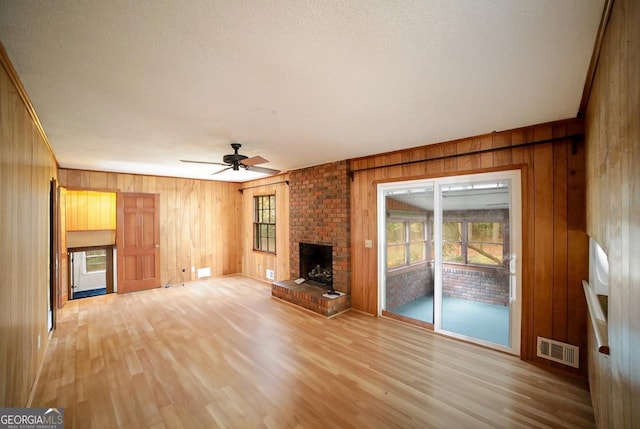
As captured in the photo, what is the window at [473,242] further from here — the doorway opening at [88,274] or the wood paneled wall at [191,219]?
the doorway opening at [88,274]

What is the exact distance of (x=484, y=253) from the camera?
3.89 m

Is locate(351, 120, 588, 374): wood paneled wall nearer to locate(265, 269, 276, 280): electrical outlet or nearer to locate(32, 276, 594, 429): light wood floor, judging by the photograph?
locate(32, 276, 594, 429): light wood floor

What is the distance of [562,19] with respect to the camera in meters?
1.26

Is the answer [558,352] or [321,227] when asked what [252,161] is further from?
[558,352]

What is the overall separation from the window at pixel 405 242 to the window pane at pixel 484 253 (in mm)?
699

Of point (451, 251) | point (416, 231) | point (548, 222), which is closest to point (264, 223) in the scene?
point (416, 231)

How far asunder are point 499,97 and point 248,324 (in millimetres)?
4022

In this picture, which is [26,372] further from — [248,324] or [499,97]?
[499,97]

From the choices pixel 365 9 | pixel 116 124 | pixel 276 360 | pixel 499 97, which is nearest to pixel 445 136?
pixel 499 97

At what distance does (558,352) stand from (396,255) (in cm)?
220

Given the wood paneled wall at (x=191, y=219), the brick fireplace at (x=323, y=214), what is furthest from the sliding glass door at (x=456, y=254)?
the wood paneled wall at (x=191, y=219)

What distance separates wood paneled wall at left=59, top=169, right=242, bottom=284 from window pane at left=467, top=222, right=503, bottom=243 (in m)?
5.69

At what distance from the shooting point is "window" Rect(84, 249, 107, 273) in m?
8.00

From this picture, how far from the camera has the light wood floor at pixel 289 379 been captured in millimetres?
2021
